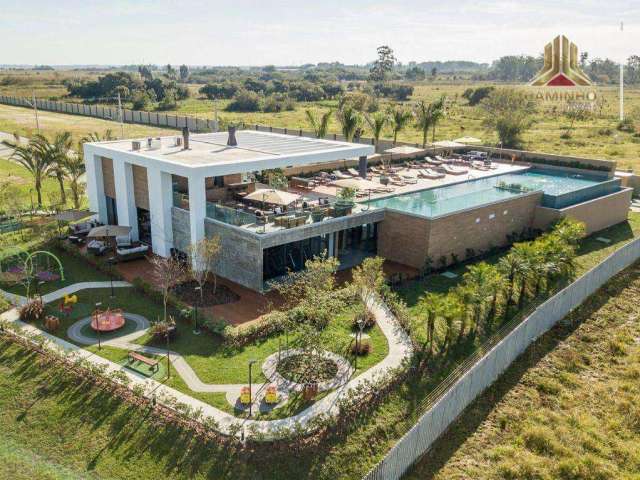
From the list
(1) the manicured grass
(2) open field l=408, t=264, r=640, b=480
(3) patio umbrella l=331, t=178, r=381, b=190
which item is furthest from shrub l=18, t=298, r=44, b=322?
(2) open field l=408, t=264, r=640, b=480

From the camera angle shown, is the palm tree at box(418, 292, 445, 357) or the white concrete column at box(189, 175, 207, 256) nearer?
the palm tree at box(418, 292, 445, 357)

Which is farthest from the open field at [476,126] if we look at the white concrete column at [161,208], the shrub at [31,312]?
the shrub at [31,312]

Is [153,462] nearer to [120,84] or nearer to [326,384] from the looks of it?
[326,384]

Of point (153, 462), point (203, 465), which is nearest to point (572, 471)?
point (203, 465)

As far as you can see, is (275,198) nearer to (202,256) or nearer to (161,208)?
(202,256)

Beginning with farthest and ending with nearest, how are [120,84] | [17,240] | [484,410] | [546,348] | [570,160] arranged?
[120,84], [570,160], [17,240], [546,348], [484,410]

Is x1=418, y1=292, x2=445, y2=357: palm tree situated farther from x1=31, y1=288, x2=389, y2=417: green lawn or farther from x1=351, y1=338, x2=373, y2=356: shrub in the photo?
x1=351, y1=338, x2=373, y2=356: shrub
